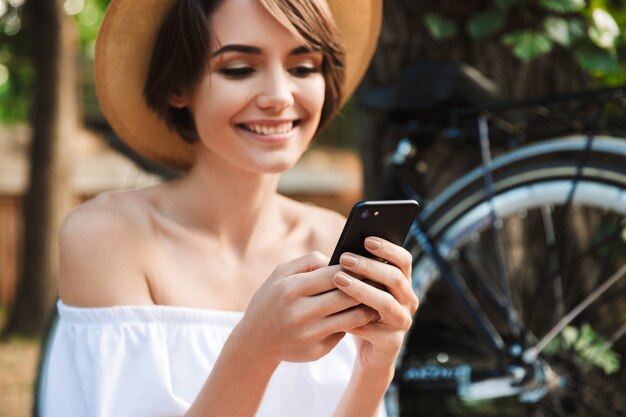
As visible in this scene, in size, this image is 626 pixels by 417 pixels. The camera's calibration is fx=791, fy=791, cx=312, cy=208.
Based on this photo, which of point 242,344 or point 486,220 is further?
point 486,220

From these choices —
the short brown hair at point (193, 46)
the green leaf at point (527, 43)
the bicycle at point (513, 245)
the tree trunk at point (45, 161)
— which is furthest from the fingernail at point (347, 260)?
the tree trunk at point (45, 161)

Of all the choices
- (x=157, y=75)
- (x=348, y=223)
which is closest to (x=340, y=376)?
(x=348, y=223)

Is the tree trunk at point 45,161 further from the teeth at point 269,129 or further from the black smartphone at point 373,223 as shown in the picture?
the black smartphone at point 373,223

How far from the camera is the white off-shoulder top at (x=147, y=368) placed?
1.54 meters

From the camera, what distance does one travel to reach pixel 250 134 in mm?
1562

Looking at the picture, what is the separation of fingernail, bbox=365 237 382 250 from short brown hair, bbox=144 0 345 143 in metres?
0.49

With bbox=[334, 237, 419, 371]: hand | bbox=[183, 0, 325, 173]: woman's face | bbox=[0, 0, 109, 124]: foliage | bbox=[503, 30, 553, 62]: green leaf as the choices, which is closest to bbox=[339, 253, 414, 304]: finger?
bbox=[334, 237, 419, 371]: hand

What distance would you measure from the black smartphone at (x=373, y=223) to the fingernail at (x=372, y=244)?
0.01 m

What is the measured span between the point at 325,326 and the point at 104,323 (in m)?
0.53

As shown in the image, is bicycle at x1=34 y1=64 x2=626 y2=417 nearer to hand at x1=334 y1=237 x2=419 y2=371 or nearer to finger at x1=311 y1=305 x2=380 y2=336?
hand at x1=334 y1=237 x2=419 y2=371

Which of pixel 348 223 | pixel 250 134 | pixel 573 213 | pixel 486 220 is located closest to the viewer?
pixel 348 223

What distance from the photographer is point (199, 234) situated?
175 centimetres

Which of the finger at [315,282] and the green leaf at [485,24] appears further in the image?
the green leaf at [485,24]

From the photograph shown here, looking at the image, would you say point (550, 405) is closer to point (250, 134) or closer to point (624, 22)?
point (624, 22)
